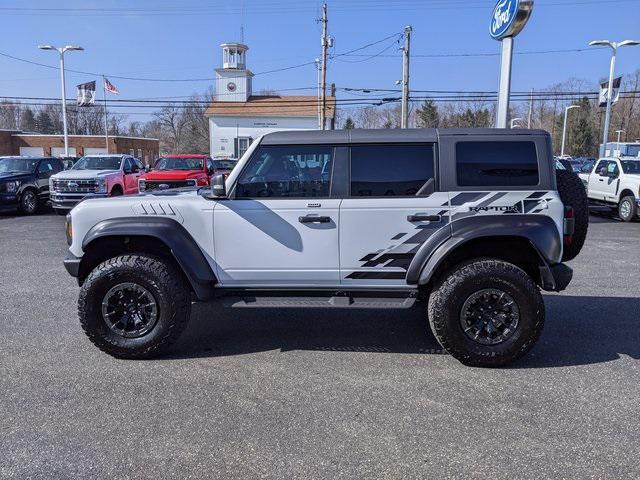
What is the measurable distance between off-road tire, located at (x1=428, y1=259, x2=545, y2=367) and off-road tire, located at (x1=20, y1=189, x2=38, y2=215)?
15.9 meters

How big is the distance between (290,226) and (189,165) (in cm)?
1415

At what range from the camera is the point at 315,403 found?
380 centimetres

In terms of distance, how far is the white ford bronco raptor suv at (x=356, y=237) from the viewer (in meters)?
4.40

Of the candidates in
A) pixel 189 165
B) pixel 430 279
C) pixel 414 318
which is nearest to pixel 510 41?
pixel 414 318

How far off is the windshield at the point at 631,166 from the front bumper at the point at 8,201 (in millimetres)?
18479

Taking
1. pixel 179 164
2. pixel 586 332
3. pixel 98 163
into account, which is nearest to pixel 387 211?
pixel 586 332

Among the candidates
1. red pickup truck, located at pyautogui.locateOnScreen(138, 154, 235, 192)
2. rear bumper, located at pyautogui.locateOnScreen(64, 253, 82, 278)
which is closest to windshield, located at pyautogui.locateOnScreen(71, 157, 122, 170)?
red pickup truck, located at pyautogui.locateOnScreen(138, 154, 235, 192)

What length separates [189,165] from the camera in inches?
701

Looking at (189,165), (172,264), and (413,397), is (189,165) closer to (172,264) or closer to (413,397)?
(172,264)

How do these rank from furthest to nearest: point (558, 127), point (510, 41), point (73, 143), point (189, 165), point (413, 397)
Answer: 1. point (558, 127)
2. point (73, 143)
3. point (189, 165)
4. point (510, 41)
5. point (413, 397)

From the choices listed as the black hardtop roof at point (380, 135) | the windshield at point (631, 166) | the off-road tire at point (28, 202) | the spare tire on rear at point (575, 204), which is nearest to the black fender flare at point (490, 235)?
the spare tire on rear at point (575, 204)

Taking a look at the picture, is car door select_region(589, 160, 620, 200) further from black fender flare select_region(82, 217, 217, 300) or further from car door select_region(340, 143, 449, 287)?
black fender flare select_region(82, 217, 217, 300)

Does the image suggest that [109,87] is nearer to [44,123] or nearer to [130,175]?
[130,175]

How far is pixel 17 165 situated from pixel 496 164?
56.0 ft
